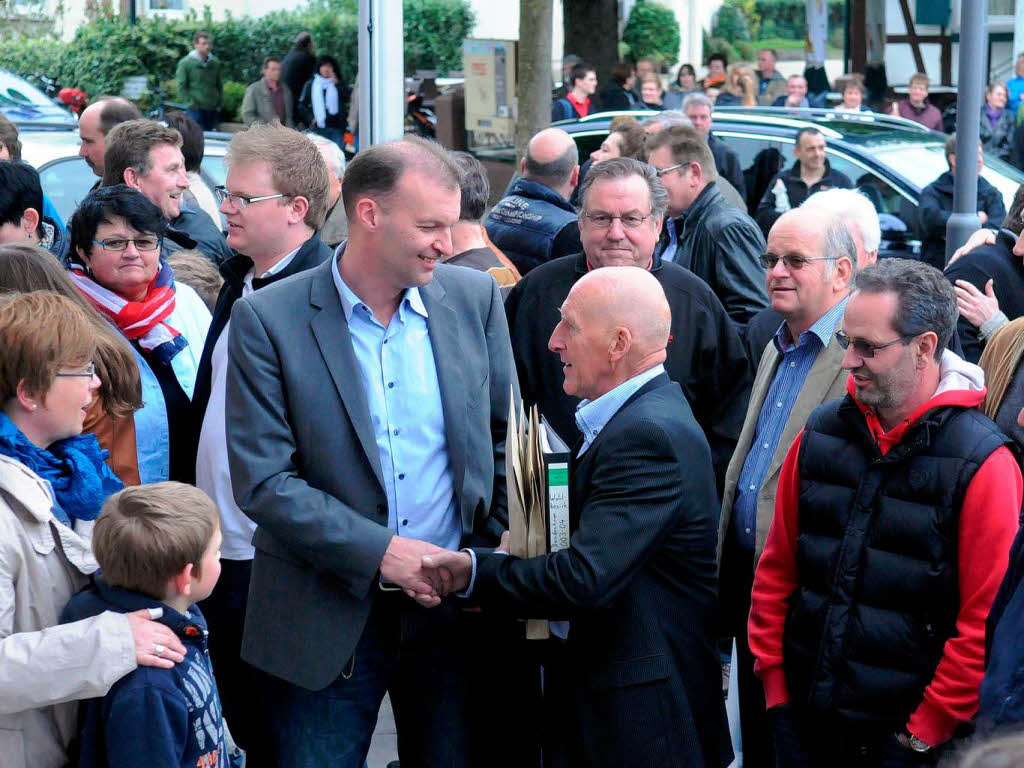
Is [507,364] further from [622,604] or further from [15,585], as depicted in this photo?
[15,585]

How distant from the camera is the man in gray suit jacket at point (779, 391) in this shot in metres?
4.09

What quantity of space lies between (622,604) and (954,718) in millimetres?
818

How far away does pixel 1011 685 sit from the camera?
8.46ft

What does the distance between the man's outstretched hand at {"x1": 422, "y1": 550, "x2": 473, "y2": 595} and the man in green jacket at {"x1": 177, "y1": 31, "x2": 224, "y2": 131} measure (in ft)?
70.8

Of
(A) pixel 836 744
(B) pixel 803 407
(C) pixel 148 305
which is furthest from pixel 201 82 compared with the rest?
(A) pixel 836 744

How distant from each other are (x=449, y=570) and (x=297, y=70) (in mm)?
19816

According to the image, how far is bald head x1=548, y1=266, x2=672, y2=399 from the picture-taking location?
11.1 feet

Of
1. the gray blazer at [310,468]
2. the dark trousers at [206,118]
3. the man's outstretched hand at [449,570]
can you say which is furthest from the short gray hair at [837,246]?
the dark trousers at [206,118]

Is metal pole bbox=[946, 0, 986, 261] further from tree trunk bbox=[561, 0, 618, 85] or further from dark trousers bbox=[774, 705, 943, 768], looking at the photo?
tree trunk bbox=[561, 0, 618, 85]

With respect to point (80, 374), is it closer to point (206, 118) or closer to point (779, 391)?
point (779, 391)

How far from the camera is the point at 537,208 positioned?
7012mm

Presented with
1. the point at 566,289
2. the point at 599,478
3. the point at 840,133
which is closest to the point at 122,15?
the point at 840,133

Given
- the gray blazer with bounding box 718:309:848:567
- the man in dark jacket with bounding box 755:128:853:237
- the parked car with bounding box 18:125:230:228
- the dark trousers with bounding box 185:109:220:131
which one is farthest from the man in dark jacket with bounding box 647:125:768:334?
the dark trousers with bounding box 185:109:220:131

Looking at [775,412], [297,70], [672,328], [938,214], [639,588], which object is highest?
[297,70]
